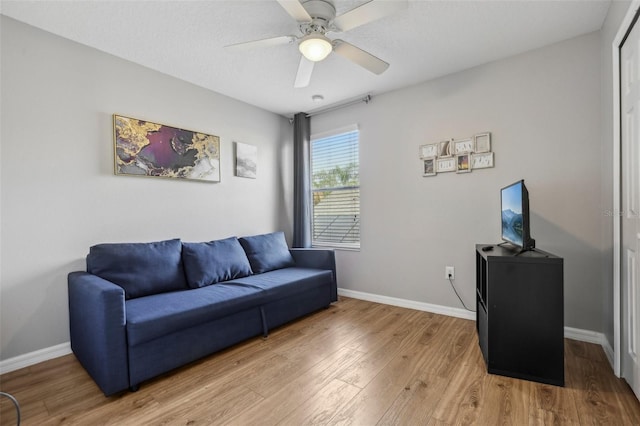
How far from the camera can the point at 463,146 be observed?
9.45 ft

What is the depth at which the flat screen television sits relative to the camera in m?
1.90

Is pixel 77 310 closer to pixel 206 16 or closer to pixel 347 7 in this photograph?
pixel 206 16

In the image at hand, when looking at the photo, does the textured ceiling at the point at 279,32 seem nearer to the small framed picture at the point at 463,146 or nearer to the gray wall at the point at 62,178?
the gray wall at the point at 62,178

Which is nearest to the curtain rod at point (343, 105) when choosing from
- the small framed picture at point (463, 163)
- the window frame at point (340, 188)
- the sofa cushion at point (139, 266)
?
the window frame at point (340, 188)

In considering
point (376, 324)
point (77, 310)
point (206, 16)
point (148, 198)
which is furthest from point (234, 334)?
point (206, 16)

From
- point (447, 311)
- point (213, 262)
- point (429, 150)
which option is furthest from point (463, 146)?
→ point (213, 262)

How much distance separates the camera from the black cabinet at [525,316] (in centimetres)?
177

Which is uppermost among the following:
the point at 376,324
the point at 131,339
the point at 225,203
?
the point at 225,203

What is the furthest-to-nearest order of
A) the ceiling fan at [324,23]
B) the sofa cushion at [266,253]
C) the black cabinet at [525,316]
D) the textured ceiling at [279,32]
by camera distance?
1. the sofa cushion at [266,253]
2. the textured ceiling at [279,32]
3. the black cabinet at [525,316]
4. the ceiling fan at [324,23]

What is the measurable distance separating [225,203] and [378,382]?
2.44m

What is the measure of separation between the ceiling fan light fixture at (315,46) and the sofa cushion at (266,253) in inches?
79.2

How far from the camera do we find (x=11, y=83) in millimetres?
2049

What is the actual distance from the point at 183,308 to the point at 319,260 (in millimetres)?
1651

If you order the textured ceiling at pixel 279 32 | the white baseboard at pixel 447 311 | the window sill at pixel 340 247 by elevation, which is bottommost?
the white baseboard at pixel 447 311
